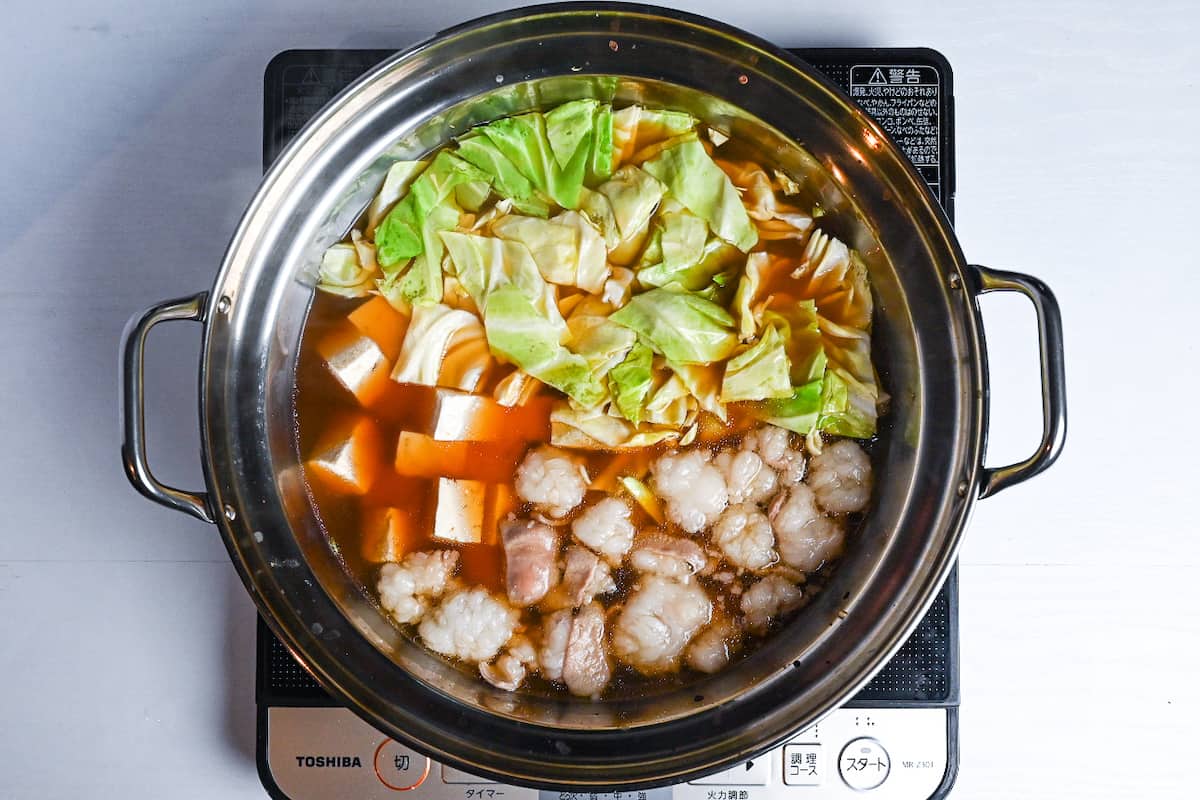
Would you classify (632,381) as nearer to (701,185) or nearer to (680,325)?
(680,325)

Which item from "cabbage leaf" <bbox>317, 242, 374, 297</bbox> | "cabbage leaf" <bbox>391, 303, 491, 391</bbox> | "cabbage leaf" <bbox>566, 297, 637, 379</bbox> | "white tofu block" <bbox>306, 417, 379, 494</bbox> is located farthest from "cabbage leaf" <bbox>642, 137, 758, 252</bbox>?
"white tofu block" <bbox>306, 417, 379, 494</bbox>

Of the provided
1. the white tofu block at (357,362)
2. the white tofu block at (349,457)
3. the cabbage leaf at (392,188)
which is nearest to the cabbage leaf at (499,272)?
the cabbage leaf at (392,188)

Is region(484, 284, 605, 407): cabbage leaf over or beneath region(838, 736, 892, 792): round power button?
over

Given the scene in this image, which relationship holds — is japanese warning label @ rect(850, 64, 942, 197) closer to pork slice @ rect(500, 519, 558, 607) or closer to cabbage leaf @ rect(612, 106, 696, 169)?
cabbage leaf @ rect(612, 106, 696, 169)

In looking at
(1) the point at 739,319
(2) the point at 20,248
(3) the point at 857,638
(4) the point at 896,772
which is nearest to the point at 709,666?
(3) the point at 857,638

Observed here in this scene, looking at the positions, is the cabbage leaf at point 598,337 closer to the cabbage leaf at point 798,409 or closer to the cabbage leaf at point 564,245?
the cabbage leaf at point 564,245

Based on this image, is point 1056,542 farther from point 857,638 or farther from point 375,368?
point 375,368
